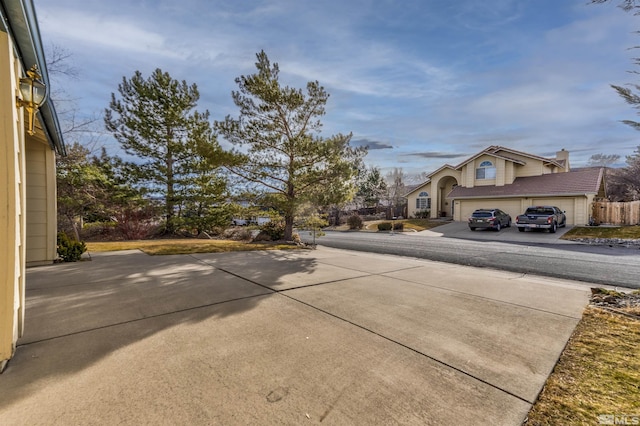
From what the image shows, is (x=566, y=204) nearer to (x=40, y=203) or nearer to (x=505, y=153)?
(x=505, y=153)

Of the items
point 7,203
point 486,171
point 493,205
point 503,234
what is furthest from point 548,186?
point 7,203

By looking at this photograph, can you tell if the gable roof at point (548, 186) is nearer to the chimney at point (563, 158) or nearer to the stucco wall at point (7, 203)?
the chimney at point (563, 158)

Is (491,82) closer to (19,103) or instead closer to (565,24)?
(565,24)

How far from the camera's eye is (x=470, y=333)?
3.21 metres

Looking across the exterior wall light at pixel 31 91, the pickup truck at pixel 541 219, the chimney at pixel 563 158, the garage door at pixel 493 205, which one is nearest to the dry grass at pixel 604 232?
the pickup truck at pixel 541 219

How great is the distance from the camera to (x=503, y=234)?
17.3m

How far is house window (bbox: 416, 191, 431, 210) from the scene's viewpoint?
97.4 ft

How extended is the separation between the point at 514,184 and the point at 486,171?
251 cm

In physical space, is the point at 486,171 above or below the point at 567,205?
above

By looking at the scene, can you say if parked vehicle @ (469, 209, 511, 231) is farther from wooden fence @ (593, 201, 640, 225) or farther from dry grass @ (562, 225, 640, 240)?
wooden fence @ (593, 201, 640, 225)

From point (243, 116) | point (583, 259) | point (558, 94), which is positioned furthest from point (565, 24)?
point (243, 116)

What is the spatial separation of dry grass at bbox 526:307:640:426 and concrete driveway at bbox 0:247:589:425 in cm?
11

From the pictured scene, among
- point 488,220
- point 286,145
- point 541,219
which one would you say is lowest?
point 488,220

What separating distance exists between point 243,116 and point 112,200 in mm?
8981
